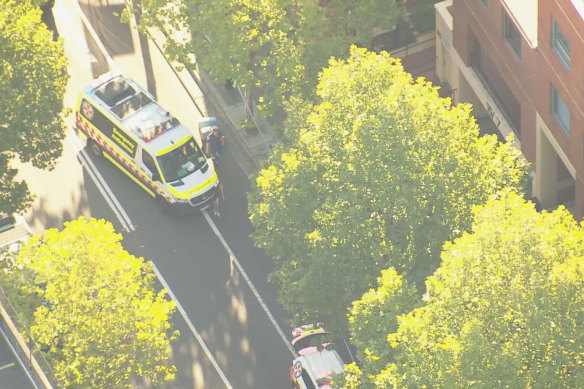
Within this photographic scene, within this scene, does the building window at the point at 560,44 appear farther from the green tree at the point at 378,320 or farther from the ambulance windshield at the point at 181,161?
the ambulance windshield at the point at 181,161

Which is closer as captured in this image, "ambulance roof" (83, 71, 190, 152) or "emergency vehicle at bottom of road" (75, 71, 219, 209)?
"emergency vehicle at bottom of road" (75, 71, 219, 209)

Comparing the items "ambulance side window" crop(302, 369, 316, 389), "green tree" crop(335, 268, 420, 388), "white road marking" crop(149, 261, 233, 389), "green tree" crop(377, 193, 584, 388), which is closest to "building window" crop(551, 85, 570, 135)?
"green tree" crop(377, 193, 584, 388)

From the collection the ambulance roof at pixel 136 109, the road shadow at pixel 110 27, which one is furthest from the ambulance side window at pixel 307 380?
the road shadow at pixel 110 27

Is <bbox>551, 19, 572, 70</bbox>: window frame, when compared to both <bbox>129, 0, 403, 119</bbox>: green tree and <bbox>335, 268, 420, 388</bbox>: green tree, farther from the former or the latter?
<bbox>335, 268, 420, 388</bbox>: green tree

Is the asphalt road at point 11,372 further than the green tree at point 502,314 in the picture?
Yes

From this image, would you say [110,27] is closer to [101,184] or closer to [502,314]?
[101,184]

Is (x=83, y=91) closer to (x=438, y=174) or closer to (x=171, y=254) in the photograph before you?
(x=171, y=254)

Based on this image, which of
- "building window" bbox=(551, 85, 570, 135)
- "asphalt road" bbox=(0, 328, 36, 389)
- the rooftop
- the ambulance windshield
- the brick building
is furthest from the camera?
the ambulance windshield
